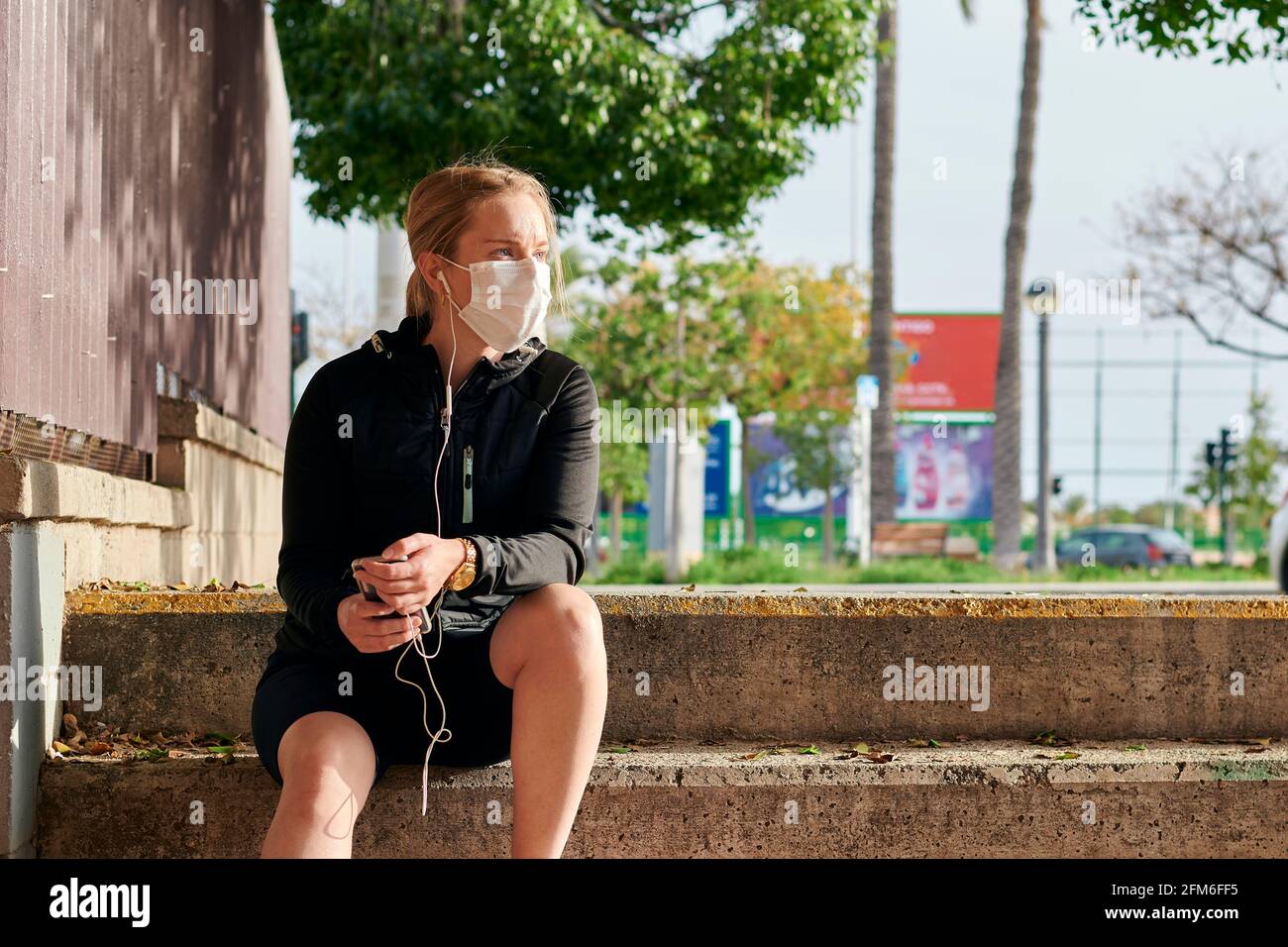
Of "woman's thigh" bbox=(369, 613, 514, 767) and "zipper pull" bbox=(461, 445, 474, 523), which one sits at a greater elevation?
"zipper pull" bbox=(461, 445, 474, 523)

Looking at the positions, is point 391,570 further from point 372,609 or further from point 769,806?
point 769,806

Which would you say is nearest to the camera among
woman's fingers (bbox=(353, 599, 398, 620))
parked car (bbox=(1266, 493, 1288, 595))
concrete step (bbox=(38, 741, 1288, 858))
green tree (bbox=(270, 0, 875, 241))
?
woman's fingers (bbox=(353, 599, 398, 620))

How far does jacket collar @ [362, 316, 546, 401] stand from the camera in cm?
313

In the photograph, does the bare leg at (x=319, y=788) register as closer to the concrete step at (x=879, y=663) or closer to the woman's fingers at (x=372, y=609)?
the woman's fingers at (x=372, y=609)

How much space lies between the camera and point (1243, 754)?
12.0ft

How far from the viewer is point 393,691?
9.75ft

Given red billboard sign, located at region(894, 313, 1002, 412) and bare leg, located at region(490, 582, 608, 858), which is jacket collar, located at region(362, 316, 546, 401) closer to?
bare leg, located at region(490, 582, 608, 858)

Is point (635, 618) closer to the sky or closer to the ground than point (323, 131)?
closer to the ground

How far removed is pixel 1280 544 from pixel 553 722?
6.20 metres

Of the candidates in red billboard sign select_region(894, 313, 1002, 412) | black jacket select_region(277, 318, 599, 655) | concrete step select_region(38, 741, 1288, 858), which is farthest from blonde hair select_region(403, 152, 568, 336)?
red billboard sign select_region(894, 313, 1002, 412)

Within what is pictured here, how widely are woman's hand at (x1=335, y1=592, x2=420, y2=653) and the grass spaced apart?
45.1 ft
